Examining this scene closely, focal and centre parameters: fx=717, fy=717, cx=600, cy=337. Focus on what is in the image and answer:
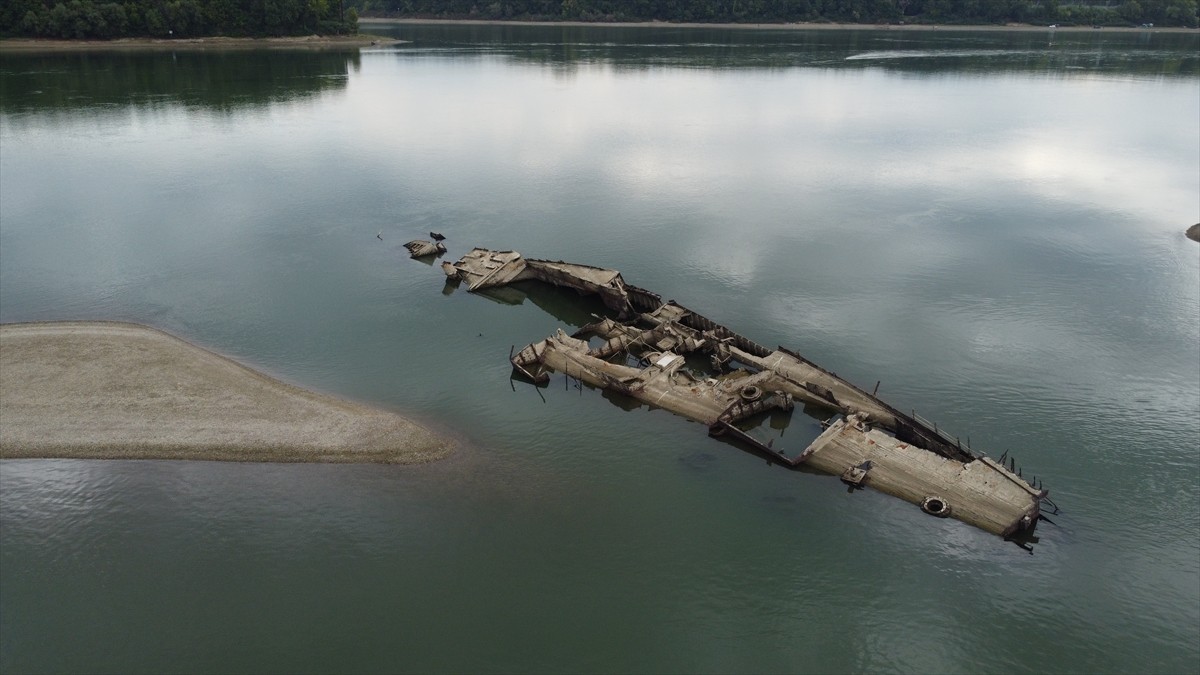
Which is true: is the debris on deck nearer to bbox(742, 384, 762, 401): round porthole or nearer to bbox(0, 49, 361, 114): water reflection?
bbox(742, 384, 762, 401): round porthole

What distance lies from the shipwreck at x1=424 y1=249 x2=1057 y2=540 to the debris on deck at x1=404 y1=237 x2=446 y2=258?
18.2 metres

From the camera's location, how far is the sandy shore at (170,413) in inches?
1832

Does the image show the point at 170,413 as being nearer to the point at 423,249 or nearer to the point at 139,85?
the point at 423,249

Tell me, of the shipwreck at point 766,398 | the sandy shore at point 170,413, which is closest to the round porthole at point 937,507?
the shipwreck at point 766,398

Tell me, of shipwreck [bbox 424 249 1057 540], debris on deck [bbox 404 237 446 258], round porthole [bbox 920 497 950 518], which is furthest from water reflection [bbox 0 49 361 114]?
round porthole [bbox 920 497 950 518]

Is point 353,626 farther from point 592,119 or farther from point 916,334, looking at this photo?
point 592,119

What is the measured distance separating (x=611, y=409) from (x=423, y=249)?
122 feet

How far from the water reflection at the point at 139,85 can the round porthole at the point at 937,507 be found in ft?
500

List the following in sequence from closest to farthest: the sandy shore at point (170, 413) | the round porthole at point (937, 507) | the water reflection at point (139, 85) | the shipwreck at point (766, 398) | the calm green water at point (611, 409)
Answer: the calm green water at point (611, 409) < the round porthole at point (937, 507) < the shipwreck at point (766, 398) < the sandy shore at point (170, 413) < the water reflection at point (139, 85)

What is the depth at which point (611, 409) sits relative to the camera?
53531 mm

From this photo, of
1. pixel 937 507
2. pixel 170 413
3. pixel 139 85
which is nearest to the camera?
pixel 937 507

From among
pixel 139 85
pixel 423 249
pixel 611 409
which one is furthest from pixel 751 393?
pixel 139 85

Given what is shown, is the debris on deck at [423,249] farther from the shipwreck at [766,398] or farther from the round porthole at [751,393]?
the round porthole at [751,393]

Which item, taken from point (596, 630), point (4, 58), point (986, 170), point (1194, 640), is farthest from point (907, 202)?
point (4, 58)
